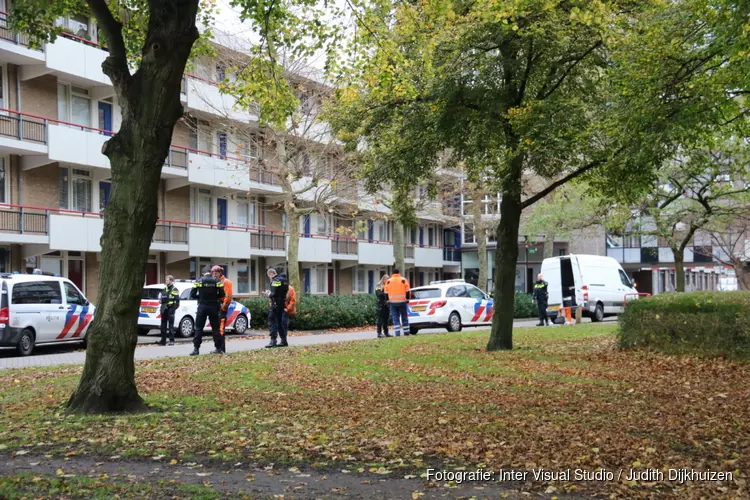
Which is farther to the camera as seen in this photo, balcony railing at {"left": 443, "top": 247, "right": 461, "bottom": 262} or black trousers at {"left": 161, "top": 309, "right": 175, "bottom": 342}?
balcony railing at {"left": 443, "top": 247, "right": 461, "bottom": 262}

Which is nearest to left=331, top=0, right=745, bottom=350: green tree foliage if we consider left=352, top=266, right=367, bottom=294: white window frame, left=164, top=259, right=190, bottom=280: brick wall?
left=164, top=259, right=190, bottom=280: brick wall

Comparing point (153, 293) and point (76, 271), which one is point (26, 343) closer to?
point (153, 293)

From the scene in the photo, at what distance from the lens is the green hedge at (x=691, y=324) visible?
14.4 metres

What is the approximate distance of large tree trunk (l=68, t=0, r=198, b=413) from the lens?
882cm

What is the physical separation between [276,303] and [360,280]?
31.9 meters

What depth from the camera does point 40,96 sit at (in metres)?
28.4

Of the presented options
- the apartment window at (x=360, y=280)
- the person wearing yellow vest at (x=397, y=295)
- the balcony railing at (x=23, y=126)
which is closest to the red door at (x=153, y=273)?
the balcony railing at (x=23, y=126)

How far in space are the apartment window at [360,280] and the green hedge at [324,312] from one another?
1625cm

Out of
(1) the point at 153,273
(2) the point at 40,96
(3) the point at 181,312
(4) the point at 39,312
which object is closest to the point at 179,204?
(1) the point at 153,273

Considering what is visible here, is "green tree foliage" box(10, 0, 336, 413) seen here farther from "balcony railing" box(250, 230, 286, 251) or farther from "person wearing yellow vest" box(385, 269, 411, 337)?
"balcony railing" box(250, 230, 286, 251)

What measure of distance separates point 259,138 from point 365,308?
8.10 m

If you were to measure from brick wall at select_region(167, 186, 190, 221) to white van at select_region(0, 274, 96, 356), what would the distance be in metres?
14.2

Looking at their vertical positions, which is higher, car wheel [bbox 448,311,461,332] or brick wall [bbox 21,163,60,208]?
brick wall [bbox 21,163,60,208]

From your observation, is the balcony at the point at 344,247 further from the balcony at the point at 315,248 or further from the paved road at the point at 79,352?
the paved road at the point at 79,352
